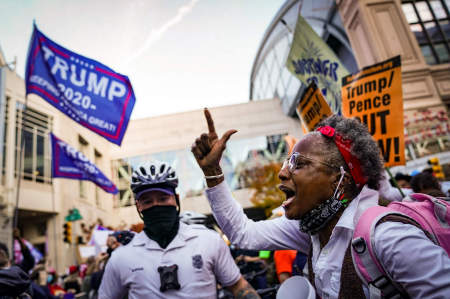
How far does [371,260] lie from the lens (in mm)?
1257

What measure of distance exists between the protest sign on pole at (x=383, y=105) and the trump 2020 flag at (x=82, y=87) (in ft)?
13.1

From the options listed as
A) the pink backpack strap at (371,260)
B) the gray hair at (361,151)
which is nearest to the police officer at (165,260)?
the gray hair at (361,151)

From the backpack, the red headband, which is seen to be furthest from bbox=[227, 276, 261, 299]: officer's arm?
the backpack

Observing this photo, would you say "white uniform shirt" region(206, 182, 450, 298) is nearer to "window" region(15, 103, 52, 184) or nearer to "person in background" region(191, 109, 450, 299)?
"person in background" region(191, 109, 450, 299)

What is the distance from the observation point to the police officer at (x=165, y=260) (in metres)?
2.40

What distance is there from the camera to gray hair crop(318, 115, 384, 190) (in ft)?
5.90

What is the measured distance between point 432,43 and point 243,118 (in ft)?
70.3

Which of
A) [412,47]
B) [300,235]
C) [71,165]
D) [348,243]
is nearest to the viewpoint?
[348,243]

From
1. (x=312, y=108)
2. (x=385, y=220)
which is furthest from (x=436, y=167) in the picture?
(x=385, y=220)

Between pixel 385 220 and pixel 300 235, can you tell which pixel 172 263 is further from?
pixel 385 220

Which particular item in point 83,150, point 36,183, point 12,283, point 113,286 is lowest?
point 113,286

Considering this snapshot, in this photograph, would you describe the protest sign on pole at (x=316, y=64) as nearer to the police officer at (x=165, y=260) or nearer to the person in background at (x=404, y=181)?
the person in background at (x=404, y=181)

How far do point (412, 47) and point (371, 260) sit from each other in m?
16.4

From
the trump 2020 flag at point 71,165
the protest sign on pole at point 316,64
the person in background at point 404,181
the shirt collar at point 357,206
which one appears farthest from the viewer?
the trump 2020 flag at point 71,165
